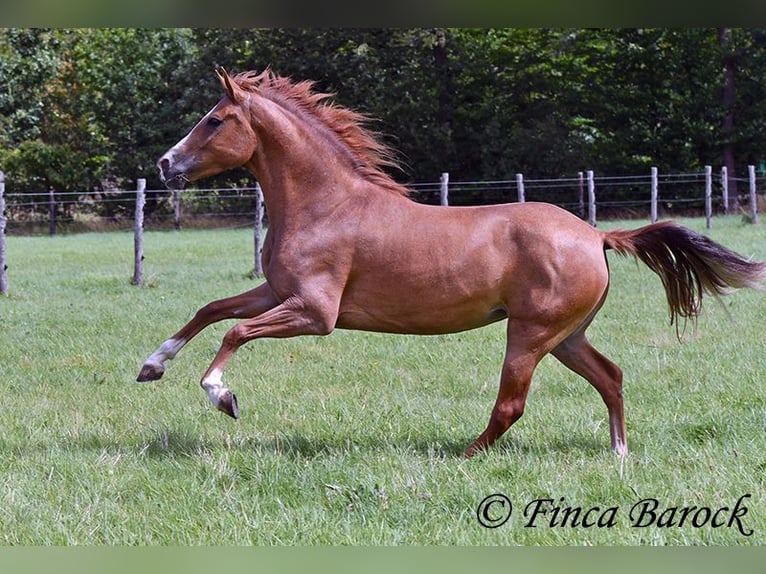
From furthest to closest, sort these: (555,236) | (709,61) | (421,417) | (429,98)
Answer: (429,98)
(709,61)
(421,417)
(555,236)

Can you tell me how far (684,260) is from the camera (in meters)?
5.93

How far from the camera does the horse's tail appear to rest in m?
5.82

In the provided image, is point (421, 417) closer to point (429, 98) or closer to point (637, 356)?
point (637, 356)

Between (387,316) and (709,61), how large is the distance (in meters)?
30.9

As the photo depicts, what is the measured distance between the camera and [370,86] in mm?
36906

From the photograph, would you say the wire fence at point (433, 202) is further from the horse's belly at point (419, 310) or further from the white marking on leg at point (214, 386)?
the white marking on leg at point (214, 386)

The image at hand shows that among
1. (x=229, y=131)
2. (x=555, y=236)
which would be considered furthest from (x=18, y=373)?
(x=555, y=236)

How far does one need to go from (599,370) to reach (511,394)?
27.2 inches

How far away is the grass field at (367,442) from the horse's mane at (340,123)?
163 cm

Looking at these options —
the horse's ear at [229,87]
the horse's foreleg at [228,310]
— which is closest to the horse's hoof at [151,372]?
the horse's foreleg at [228,310]

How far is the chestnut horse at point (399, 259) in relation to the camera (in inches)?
217

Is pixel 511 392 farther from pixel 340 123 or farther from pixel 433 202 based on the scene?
pixel 433 202

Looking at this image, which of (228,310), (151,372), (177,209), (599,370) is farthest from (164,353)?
(177,209)

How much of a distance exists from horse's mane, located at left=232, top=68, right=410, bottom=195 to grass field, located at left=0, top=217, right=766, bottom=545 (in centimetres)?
163
